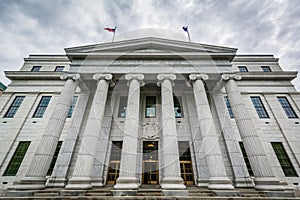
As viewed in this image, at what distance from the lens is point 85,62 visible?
14.5m

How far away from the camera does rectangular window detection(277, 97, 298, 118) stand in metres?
16.6

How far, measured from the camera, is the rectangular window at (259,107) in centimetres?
1666

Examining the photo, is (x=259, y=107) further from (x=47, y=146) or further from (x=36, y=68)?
(x=36, y=68)

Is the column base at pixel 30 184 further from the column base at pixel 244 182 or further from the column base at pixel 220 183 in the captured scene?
the column base at pixel 244 182

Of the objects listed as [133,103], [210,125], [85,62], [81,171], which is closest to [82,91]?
[85,62]

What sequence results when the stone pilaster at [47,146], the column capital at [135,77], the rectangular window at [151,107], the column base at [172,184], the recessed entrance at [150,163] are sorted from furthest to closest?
the rectangular window at [151,107] < the column capital at [135,77] < the recessed entrance at [150,163] < the stone pilaster at [47,146] < the column base at [172,184]

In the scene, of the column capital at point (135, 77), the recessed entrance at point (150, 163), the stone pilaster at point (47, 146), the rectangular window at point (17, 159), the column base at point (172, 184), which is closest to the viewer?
the column base at point (172, 184)

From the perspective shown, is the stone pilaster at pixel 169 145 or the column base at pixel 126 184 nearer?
the column base at pixel 126 184

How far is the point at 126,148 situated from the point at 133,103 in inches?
150

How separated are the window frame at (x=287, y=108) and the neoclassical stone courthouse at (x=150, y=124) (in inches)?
5.1

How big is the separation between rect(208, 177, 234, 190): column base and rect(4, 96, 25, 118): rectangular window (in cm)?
2194

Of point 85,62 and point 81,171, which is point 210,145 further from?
point 85,62

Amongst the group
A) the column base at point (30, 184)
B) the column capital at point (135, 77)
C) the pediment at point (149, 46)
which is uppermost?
the pediment at point (149, 46)

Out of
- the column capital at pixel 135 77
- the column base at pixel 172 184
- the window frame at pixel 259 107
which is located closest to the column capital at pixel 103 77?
the column capital at pixel 135 77
